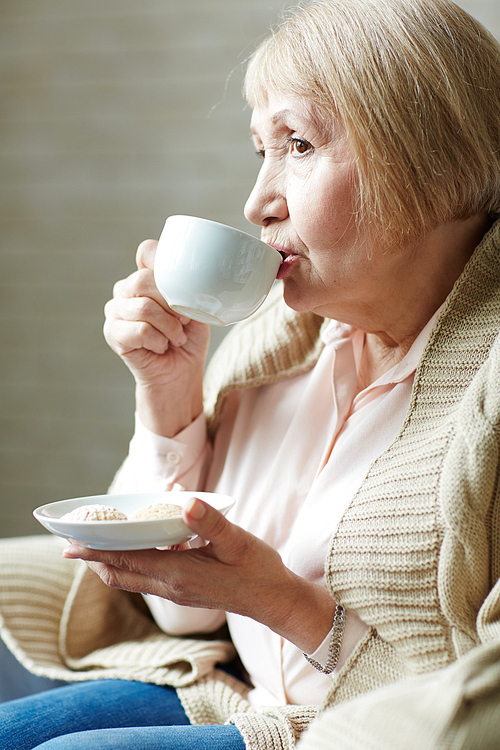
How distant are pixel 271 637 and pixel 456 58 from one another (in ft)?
2.89

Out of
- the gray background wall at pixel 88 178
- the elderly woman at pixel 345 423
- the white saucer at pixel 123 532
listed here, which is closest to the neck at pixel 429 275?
the elderly woman at pixel 345 423

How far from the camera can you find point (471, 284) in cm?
95

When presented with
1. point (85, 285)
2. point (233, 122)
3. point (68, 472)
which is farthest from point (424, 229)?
point (68, 472)

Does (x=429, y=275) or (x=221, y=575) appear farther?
(x=429, y=275)

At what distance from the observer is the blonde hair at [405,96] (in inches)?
35.0

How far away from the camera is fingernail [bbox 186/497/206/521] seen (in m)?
0.71

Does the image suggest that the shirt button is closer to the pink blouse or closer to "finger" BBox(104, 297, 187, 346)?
the pink blouse

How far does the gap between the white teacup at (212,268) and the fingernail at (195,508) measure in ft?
0.96

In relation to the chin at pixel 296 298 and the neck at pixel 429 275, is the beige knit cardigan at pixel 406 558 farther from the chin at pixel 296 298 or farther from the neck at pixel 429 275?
the chin at pixel 296 298

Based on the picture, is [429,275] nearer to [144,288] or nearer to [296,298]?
[296,298]

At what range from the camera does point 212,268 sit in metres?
0.86

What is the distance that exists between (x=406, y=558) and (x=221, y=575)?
0.75ft

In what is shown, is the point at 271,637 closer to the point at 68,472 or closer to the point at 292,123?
the point at 292,123

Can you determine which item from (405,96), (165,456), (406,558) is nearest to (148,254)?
(165,456)
